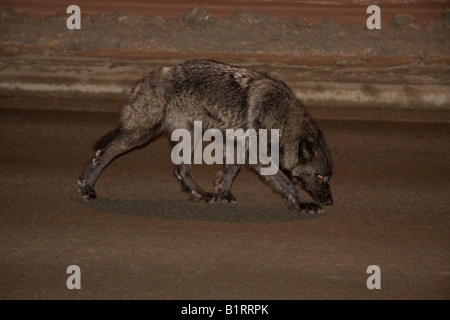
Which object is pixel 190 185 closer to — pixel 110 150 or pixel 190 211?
pixel 190 211

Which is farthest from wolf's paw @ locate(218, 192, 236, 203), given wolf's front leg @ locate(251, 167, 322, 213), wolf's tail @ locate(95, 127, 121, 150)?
wolf's tail @ locate(95, 127, 121, 150)

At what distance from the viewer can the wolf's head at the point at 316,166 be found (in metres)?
8.41

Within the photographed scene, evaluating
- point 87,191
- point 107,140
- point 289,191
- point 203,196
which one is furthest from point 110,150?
point 289,191

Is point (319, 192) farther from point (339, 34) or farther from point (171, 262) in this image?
point (339, 34)

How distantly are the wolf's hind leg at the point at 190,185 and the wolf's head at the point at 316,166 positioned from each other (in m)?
1.04

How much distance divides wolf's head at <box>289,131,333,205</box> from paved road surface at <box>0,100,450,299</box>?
249mm

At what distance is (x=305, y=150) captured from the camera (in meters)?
8.41

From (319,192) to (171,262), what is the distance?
2.16 metres

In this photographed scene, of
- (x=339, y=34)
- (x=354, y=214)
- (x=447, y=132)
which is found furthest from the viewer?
(x=339, y=34)

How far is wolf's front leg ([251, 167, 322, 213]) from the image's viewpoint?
8.44 metres

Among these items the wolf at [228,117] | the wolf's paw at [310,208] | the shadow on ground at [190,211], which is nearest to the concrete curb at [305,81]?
the wolf at [228,117]

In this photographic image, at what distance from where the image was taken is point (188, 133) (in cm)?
898

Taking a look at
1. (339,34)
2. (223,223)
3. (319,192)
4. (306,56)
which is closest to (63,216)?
(223,223)

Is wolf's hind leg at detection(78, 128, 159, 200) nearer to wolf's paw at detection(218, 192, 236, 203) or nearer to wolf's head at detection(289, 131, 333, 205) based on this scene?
wolf's paw at detection(218, 192, 236, 203)
